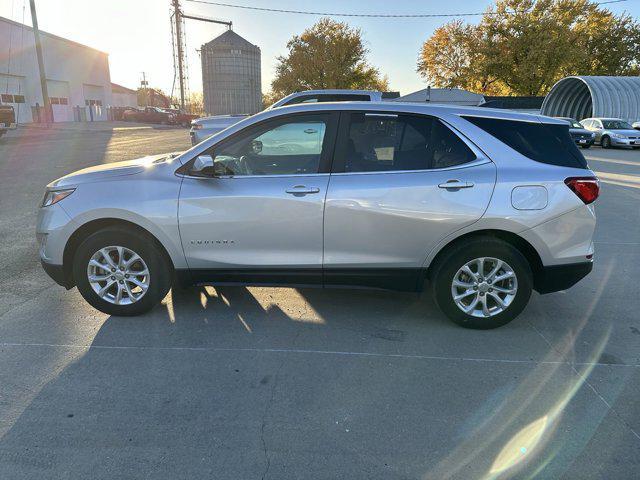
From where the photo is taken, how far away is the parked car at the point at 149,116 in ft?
150

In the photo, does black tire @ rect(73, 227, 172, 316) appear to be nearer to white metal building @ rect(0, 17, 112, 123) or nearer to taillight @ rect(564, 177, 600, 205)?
taillight @ rect(564, 177, 600, 205)

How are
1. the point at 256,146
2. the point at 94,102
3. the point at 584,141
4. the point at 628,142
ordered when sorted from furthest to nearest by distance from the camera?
the point at 94,102 → the point at 584,141 → the point at 628,142 → the point at 256,146

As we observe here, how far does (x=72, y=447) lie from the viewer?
2547mm

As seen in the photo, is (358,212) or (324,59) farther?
(324,59)

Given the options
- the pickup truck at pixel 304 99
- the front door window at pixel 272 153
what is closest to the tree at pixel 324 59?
the pickup truck at pixel 304 99

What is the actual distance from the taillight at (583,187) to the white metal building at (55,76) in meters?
40.6

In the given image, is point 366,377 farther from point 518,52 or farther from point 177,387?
point 518,52

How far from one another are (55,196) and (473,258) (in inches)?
136

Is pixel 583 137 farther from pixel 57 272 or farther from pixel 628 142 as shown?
pixel 57 272

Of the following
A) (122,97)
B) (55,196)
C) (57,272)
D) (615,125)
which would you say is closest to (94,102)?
(122,97)

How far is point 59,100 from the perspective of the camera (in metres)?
42.8

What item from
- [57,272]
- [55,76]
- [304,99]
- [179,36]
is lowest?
[57,272]

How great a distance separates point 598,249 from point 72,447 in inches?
248

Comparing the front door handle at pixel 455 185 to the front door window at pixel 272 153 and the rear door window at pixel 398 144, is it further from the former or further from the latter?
the front door window at pixel 272 153
